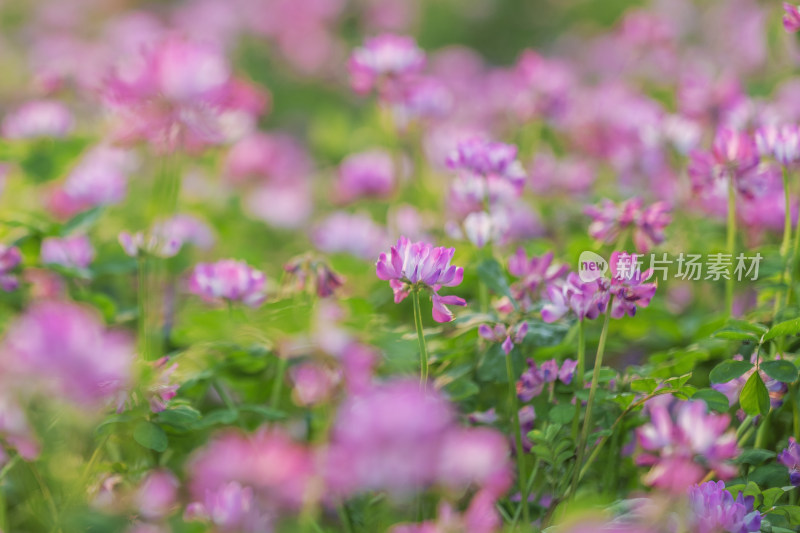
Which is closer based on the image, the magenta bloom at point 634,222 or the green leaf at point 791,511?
the green leaf at point 791,511

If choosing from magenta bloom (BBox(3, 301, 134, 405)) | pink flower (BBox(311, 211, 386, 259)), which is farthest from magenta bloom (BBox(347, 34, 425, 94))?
magenta bloom (BBox(3, 301, 134, 405))

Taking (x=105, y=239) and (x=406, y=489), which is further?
(x=105, y=239)

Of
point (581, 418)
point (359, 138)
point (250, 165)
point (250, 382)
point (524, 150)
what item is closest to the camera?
point (581, 418)

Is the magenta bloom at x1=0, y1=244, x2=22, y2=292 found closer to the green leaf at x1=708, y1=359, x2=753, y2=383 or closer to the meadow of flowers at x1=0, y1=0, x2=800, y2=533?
the meadow of flowers at x1=0, y1=0, x2=800, y2=533

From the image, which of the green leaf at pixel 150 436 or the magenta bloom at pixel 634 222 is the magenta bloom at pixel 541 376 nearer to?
the magenta bloom at pixel 634 222

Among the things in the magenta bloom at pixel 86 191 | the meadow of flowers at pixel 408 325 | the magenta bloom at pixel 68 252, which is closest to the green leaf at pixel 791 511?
the meadow of flowers at pixel 408 325

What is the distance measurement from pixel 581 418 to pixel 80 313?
0.82 m

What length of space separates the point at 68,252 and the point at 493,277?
92 cm

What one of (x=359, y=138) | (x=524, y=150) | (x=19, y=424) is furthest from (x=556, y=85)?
(x=19, y=424)

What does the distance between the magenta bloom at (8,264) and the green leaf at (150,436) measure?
1.80 ft

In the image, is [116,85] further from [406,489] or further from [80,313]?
[406,489]

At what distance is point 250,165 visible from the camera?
3.19 meters

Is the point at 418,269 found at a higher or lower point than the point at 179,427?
higher

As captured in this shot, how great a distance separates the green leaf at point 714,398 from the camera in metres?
1.20
